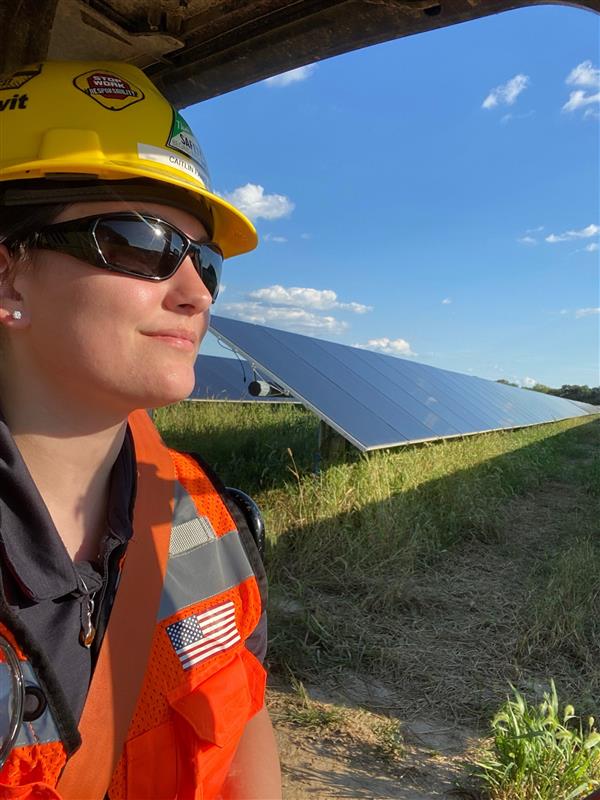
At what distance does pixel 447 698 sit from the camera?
9.39ft

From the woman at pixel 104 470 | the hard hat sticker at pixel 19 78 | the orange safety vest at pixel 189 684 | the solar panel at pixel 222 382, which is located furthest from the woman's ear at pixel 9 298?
the solar panel at pixel 222 382

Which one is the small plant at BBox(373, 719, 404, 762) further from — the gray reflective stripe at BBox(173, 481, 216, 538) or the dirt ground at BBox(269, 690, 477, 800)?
the gray reflective stripe at BBox(173, 481, 216, 538)

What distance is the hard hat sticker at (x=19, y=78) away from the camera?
1129 mm

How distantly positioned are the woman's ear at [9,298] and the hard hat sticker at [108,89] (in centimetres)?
36

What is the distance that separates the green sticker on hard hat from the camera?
1.20 meters

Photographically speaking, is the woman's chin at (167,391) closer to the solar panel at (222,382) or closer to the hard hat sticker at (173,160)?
the hard hat sticker at (173,160)

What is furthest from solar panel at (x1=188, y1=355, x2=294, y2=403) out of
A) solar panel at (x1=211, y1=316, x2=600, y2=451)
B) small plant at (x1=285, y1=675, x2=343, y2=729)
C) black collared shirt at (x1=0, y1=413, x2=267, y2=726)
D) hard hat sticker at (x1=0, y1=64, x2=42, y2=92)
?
black collared shirt at (x1=0, y1=413, x2=267, y2=726)

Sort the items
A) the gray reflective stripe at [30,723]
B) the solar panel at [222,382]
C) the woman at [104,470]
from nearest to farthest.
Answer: the gray reflective stripe at [30,723] → the woman at [104,470] → the solar panel at [222,382]

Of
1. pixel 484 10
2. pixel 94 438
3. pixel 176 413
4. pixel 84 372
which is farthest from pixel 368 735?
pixel 176 413

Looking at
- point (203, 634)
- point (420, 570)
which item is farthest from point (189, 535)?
point (420, 570)

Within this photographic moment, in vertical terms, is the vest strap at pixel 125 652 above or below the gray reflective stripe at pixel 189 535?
below

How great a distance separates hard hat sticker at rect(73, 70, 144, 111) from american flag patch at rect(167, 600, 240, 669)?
105cm

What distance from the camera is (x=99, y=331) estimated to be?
991 mm

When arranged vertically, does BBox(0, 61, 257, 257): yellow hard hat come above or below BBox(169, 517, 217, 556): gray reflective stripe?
above
